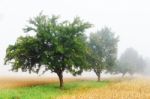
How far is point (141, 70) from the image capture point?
6265 inches

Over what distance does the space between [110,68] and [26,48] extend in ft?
114

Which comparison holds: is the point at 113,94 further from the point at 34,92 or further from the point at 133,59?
the point at 133,59

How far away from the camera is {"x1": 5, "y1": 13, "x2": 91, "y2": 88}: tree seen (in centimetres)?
5294

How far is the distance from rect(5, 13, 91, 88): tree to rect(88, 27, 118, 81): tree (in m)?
21.7

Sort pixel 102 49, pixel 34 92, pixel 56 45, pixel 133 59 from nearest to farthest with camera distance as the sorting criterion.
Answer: pixel 34 92, pixel 56 45, pixel 102 49, pixel 133 59

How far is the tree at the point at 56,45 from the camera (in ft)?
174

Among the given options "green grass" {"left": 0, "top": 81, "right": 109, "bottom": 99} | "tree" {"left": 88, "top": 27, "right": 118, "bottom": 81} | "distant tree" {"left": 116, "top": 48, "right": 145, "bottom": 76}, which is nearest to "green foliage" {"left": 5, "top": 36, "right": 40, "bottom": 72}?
"green grass" {"left": 0, "top": 81, "right": 109, "bottom": 99}

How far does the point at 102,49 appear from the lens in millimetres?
82062

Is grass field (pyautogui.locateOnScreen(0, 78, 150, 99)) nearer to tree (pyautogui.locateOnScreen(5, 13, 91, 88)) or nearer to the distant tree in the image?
tree (pyautogui.locateOnScreen(5, 13, 91, 88))

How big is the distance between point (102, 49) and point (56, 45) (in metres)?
30.7

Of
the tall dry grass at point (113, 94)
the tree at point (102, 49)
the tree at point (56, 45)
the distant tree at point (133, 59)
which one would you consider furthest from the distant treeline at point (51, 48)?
the distant tree at point (133, 59)

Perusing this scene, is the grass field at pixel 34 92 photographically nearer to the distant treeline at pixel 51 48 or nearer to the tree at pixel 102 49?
the distant treeline at pixel 51 48

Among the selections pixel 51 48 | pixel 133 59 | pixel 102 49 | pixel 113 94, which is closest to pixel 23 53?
pixel 51 48

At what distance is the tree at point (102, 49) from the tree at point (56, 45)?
21.7 metres
